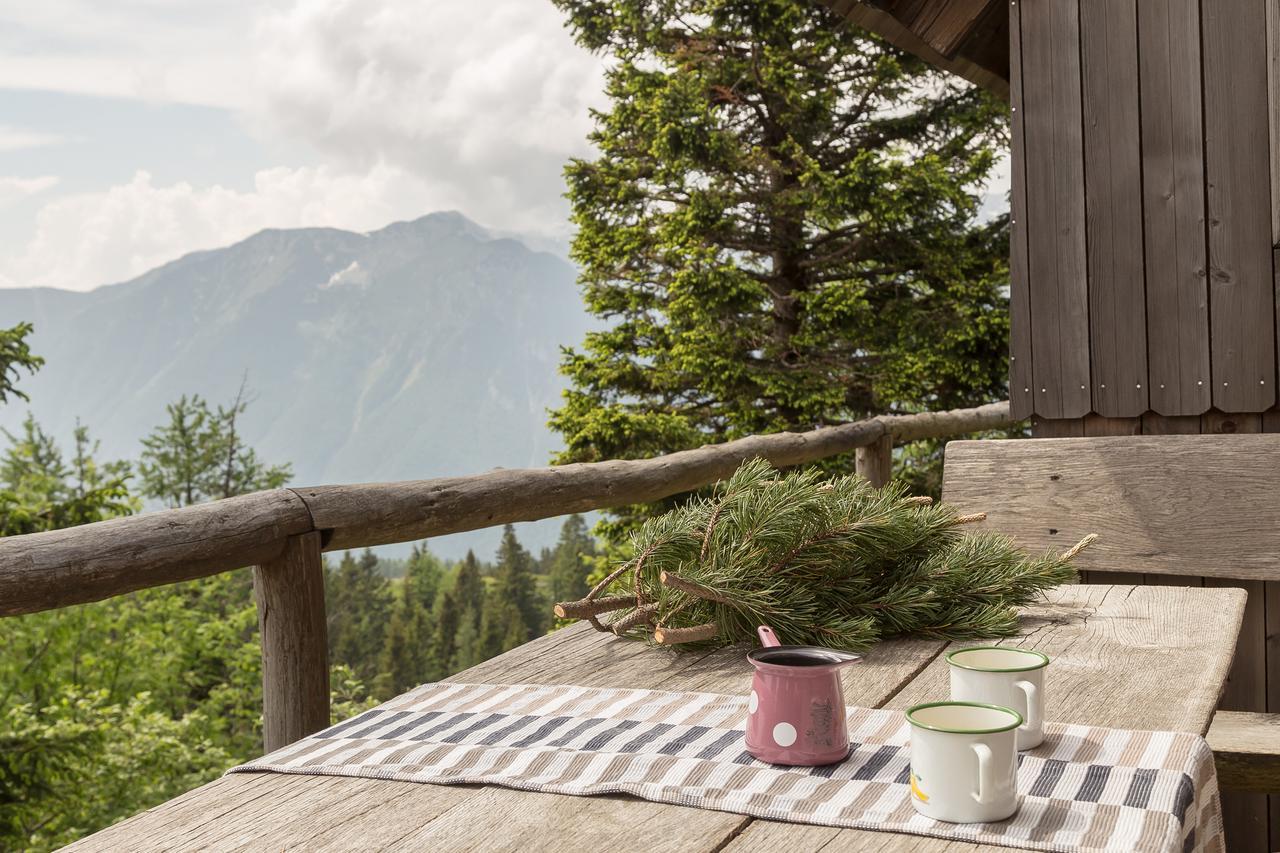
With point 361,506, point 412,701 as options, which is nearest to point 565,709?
point 412,701

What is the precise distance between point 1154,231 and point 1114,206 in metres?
0.12

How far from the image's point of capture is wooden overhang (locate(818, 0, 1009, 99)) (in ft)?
9.12

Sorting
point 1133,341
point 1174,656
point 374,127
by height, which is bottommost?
point 1174,656

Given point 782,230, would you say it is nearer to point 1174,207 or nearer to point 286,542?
point 1174,207

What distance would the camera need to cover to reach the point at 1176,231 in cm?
250

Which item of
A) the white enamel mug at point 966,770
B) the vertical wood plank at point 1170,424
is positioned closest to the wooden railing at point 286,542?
the white enamel mug at point 966,770

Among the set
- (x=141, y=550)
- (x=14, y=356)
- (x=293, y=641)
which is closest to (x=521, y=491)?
(x=293, y=641)

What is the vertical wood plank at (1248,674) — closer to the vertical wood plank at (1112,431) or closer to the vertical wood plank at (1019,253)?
the vertical wood plank at (1112,431)

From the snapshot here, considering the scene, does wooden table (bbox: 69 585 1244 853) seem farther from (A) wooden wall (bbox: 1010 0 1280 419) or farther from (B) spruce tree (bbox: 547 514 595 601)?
(B) spruce tree (bbox: 547 514 595 601)

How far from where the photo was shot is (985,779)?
0.76 m

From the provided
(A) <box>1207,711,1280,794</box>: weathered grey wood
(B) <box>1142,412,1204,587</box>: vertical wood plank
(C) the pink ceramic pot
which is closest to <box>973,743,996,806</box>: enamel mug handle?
(C) the pink ceramic pot

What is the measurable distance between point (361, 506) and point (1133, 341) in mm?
1900

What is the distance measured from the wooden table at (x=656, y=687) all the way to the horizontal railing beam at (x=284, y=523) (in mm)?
555

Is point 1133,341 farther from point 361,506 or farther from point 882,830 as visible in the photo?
point 882,830
